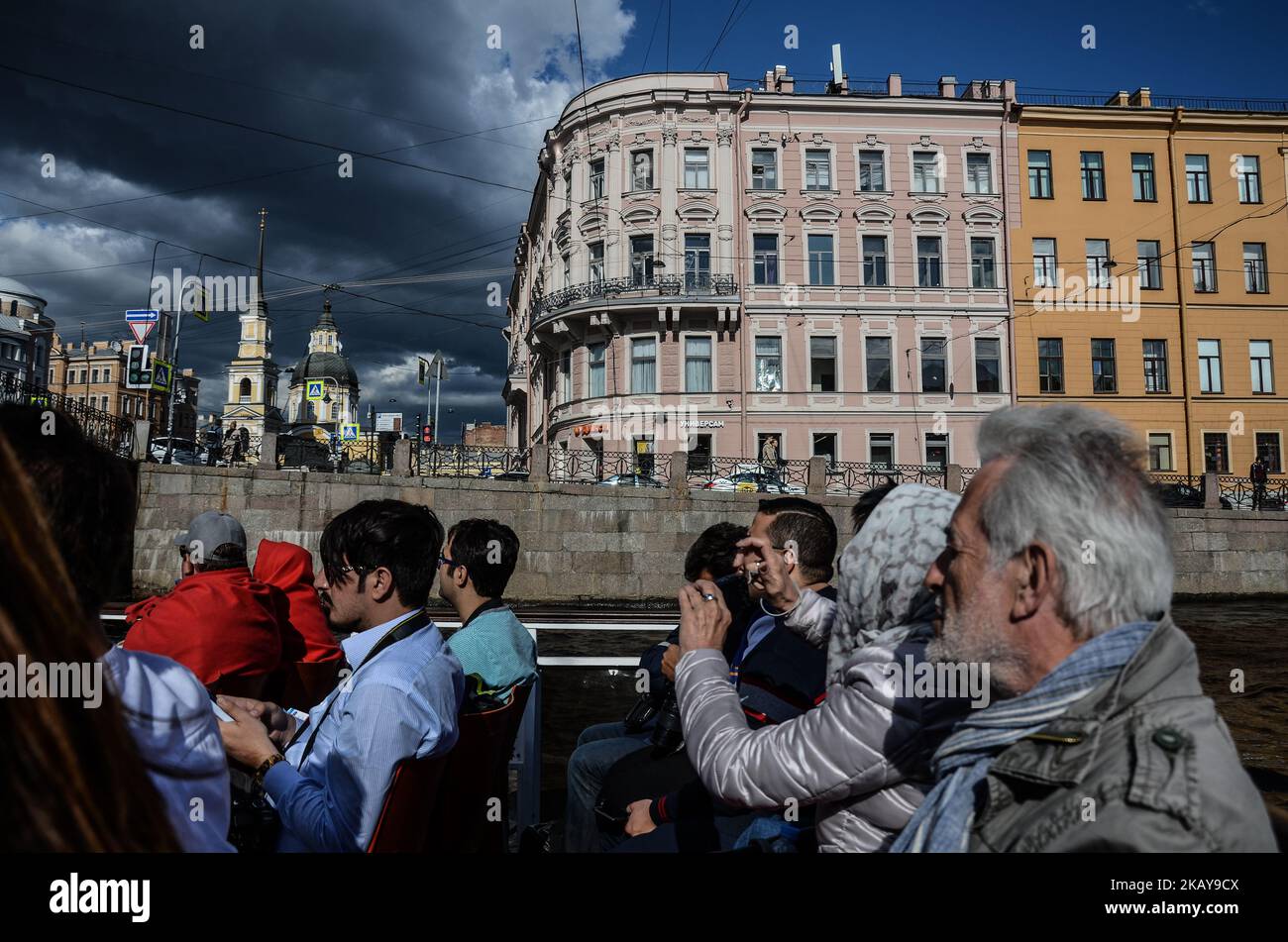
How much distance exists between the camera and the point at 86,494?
3.82ft

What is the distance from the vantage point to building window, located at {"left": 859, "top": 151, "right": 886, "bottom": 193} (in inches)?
1179

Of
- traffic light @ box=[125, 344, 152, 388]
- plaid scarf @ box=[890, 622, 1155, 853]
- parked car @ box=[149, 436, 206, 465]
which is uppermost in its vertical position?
traffic light @ box=[125, 344, 152, 388]

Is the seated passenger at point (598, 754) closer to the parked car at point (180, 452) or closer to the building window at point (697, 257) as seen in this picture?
the parked car at point (180, 452)

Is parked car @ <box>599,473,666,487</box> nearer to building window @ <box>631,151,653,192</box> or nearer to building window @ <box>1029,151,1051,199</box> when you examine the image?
building window @ <box>631,151,653,192</box>

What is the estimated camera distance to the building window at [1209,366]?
29.9 metres

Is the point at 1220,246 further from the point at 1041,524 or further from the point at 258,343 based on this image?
the point at 258,343

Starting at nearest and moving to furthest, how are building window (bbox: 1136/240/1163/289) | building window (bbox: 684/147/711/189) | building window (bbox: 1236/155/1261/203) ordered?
building window (bbox: 684/147/711/189) → building window (bbox: 1136/240/1163/289) → building window (bbox: 1236/155/1261/203)

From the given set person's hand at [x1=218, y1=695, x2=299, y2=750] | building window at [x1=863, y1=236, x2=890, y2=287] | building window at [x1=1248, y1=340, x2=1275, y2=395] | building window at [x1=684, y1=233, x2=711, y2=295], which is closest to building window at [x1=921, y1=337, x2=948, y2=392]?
building window at [x1=863, y1=236, x2=890, y2=287]

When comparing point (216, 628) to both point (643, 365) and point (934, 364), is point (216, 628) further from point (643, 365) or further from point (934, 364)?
point (934, 364)

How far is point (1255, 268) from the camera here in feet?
98.7

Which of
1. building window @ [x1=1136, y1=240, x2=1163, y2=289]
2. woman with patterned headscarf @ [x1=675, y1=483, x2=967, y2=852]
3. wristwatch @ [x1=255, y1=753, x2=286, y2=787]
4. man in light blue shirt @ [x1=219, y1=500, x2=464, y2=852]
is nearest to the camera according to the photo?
woman with patterned headscarf @ [x1=675, y1=483, x2=967, y2=852]

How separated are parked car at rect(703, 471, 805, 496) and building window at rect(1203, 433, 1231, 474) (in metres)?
17.8

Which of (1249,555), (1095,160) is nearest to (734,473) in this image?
(1249,555)
